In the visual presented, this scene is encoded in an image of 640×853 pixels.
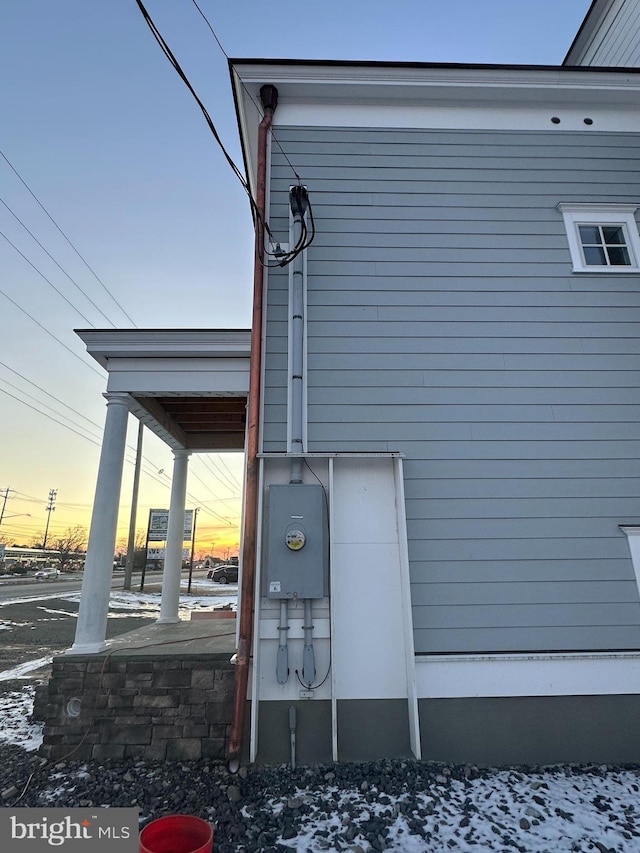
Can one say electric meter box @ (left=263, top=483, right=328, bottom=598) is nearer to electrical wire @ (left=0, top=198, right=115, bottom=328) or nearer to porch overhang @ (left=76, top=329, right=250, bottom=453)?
porch overhang @ (left=76, top=329, right=250, bottom=453)

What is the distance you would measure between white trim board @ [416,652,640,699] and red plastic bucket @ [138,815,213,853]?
5.44 ft

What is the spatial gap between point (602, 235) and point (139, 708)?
579 cm

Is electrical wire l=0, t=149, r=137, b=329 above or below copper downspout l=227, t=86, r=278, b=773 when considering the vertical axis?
above

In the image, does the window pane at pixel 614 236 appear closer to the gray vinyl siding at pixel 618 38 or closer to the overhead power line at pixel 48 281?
the gray vinyl siding at pixel 618 38

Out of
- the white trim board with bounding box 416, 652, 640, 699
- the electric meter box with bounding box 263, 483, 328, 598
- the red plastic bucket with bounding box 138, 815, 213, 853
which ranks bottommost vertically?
the red plastic bucket with bounding box 138, 815, 213, 853

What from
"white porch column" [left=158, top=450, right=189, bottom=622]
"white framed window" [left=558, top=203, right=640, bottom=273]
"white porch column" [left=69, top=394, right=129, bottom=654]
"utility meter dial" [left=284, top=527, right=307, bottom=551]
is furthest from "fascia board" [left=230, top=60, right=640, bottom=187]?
"white porch column" [left=158, top=450, right=189, bottom=622]

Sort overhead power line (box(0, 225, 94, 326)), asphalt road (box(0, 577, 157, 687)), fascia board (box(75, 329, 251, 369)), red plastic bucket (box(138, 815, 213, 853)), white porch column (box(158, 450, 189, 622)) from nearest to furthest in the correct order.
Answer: red plastic bucket (box(138, 815, 213, 853))
fascia board (box(75, 329, 251, 369))
white porch column (box(158, 450, 189, 622))
asphalt road (box(0, 577, 157, 687))
overhead power line (box(0, 225, 94, 326))

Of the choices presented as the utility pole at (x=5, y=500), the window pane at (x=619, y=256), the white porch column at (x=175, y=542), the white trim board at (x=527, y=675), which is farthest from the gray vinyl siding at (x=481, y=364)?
the utility pole at (x=5, y=500)

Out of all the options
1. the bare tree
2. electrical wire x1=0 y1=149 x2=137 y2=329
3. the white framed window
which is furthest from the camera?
the bare tree

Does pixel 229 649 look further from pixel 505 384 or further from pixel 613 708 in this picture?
pixel 505 384

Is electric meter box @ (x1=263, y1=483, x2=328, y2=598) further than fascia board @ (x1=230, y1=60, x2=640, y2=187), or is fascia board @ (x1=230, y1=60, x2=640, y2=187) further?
fascia board @ (x1=230, y1=60, x2=640, y2=187)

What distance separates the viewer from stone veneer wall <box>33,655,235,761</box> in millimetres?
2916

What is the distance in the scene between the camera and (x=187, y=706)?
2992 millimetres

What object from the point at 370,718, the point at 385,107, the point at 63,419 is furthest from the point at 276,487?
the point at 63,419
